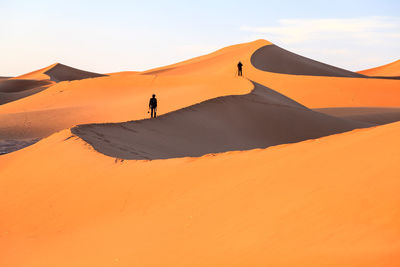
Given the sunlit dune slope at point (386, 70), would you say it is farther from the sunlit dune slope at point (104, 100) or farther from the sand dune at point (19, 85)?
the sunlit dune slope at point (104, 100)

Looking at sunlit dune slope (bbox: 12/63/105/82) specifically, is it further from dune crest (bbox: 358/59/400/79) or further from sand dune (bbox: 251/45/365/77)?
dune crest (bbox: 358/59/400/79)

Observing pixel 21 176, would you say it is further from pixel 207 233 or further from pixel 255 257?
pixel 255 257

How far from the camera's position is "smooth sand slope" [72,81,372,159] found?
38.1 feet

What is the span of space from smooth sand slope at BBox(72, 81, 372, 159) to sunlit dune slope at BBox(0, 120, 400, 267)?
2.09 metres

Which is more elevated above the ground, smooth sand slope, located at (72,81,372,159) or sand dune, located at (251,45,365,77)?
sand dune, located at (251,45,365,77)

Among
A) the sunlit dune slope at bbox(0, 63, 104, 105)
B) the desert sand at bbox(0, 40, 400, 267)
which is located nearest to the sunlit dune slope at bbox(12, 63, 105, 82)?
the sunlit dune slope at bbox(0, 63, 104, 105)

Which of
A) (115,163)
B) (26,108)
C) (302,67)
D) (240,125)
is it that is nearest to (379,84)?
(302,67)

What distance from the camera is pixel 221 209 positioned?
539cm

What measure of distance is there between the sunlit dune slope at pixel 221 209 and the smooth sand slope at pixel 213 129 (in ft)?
6.85

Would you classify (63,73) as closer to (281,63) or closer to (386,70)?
(281,63)

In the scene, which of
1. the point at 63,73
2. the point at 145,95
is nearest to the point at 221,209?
the point at 145,95

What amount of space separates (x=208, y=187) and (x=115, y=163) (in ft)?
9.27

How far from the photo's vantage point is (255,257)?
396 cm

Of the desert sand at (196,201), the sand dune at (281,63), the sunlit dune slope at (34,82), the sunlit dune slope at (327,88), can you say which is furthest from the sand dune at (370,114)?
the sunlit dune slope at (34,82)
